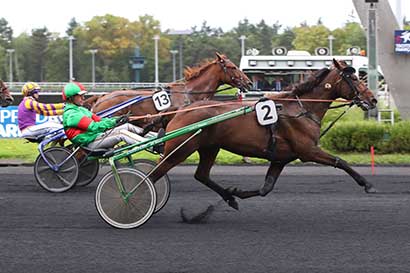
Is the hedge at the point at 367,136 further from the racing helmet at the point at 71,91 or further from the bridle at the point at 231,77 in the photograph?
the racing helmet at the point at 71,91

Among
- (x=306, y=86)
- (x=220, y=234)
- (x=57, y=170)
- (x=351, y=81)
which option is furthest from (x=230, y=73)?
(x=220, y=234)

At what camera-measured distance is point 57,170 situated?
10.6m

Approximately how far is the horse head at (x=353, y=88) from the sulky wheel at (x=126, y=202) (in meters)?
2.47


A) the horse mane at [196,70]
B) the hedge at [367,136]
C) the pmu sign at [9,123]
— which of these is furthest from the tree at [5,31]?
the horse mane at [196,70]

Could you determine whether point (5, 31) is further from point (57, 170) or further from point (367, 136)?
point (57, 170)

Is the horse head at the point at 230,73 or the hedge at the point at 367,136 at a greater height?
the horse head at the point at 230,73

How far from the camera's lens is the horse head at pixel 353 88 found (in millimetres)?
8648

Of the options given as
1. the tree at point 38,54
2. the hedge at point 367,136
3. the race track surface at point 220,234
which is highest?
the tree at point 38,54

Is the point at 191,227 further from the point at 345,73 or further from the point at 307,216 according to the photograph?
the point at 345,73

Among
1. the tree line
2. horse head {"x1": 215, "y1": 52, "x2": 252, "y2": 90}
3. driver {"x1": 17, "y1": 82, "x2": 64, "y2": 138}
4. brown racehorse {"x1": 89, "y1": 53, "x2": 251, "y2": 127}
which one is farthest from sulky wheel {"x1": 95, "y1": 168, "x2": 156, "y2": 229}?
the tree line

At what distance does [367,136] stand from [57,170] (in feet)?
25.2

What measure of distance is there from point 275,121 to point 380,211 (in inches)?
68.9

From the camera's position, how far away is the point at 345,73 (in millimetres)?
8633

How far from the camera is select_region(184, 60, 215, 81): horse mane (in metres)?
12.2
